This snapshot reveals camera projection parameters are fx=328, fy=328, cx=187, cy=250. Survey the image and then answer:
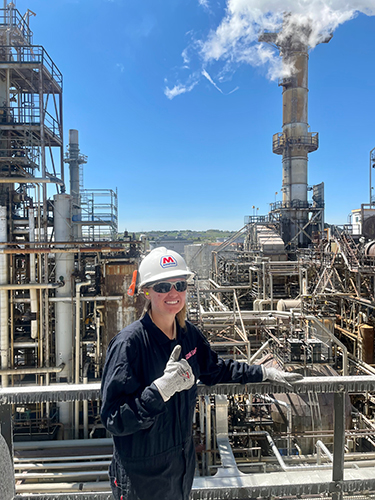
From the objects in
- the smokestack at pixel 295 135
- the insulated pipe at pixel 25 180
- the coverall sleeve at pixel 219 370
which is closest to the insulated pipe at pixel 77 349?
the insulated pipe at pixel 25 180

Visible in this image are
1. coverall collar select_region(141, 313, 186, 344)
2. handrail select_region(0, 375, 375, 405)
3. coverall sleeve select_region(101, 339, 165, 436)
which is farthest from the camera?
handrail select_region(0, 375, 375, 405)

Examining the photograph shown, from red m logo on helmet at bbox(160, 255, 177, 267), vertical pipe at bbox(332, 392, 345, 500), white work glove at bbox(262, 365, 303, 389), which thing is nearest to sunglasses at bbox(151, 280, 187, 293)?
red m logo on helmet at bbox(160, 255, 177, 267)

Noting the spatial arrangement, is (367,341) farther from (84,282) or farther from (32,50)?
(32,50)

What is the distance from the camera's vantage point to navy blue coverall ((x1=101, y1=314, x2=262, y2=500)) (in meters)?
1.72

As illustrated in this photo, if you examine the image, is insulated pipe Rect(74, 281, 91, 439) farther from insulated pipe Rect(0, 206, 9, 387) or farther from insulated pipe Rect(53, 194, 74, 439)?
insulated pipe Rect(0, 206, 9, 387)

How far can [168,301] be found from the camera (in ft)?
6.96

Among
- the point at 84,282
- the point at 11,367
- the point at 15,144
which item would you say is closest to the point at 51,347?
the point at 11,367

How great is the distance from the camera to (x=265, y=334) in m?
13.0

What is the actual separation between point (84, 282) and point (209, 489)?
8395 mm

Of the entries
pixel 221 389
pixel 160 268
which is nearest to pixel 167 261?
pixel 160 268

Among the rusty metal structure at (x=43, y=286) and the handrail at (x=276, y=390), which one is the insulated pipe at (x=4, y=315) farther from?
the handrail at (x=276, y=390)

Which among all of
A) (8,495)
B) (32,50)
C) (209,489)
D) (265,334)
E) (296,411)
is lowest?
(296,411)

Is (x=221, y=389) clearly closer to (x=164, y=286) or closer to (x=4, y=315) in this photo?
(x=164, y=286)

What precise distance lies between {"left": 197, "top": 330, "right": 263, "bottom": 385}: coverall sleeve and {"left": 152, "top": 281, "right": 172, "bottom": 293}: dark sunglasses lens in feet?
1.66
